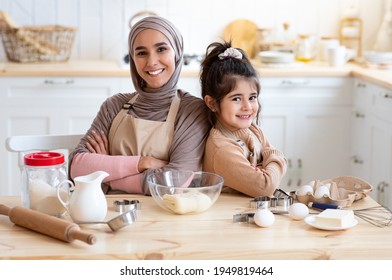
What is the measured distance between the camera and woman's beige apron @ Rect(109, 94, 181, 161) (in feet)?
7.40

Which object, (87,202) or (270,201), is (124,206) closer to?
(87,202)

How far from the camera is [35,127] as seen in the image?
412cm

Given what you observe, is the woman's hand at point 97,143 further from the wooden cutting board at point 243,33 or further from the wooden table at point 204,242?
the wooden cutting board at point 243,33

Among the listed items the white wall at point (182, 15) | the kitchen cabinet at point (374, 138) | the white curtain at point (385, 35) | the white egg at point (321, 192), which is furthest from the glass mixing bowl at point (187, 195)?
the white curtain at point (385, 35)

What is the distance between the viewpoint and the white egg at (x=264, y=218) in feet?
5.85

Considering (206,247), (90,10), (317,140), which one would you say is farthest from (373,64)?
(206,247)

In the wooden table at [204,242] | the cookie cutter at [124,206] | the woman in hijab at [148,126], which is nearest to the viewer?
the wooden table at [204,242]

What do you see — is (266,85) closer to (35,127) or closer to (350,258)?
(35,127)

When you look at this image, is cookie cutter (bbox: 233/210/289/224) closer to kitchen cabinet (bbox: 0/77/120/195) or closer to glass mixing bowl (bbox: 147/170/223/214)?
glass mixing bowl (bbox: 147/170/223/214)

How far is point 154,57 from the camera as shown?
2248 mm

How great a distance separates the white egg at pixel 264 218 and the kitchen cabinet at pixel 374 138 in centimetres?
202

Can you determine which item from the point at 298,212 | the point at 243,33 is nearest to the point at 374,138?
the point at 243,33

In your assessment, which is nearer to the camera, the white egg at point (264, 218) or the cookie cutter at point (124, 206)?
the white egg at point (264, 218)

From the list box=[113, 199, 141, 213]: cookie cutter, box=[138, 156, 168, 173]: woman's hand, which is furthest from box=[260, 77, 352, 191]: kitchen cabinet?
box=[113, 199, 141, 213]: cookie cutter
